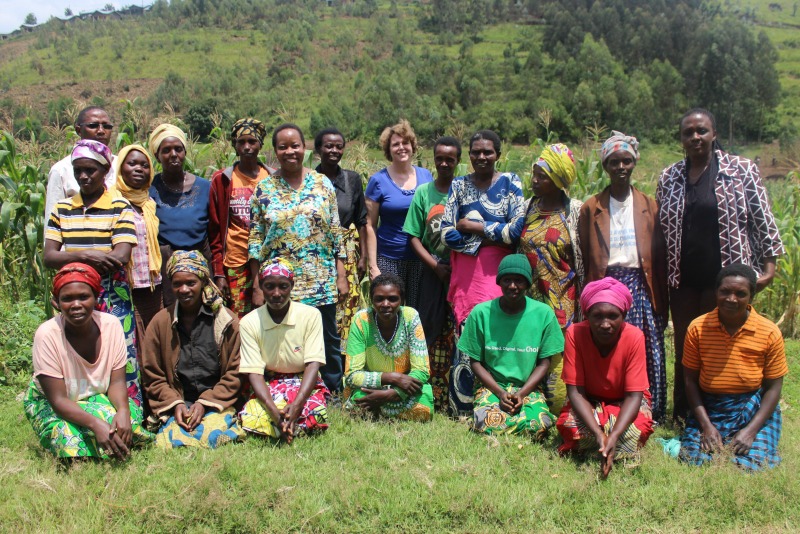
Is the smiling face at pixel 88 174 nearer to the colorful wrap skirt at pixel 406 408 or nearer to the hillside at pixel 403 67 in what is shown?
the colorful wrap skirt at pixel 406 408

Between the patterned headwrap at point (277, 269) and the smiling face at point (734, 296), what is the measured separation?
2.66m

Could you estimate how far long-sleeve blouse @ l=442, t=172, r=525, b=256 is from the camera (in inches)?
178

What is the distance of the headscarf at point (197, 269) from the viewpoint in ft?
13.3

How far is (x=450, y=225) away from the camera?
452 cm

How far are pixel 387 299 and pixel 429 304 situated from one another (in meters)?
0.63

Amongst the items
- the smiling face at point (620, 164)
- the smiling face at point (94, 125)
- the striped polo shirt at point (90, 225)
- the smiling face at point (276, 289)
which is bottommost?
the smiling face at point (276, 289)

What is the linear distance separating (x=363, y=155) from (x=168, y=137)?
4264 mm

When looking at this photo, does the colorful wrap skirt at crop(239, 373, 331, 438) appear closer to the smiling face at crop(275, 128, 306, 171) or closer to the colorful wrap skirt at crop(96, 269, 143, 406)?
the colorful wrap skirt at crop(96, 269, 143, 406)

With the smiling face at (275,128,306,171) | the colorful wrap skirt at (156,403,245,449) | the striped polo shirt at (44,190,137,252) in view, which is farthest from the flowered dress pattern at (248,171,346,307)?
the colorful wrap skirt at (156,403,245,449)

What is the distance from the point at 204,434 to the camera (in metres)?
3.93

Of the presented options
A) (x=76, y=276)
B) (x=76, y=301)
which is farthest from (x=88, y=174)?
(x=76, y=301)

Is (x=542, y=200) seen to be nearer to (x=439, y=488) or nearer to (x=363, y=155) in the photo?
(x=439, y=488)

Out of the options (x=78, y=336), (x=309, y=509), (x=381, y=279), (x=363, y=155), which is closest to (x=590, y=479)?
(x=309, y=509)

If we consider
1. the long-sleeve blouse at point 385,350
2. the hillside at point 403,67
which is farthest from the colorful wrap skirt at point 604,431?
the hillside at point 403,67
